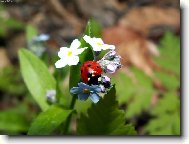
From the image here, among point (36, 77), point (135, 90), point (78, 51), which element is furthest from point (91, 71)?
point (135, 90)

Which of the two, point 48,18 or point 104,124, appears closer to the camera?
point 104,124


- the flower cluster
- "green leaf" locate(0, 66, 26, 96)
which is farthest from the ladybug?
"green leaf" locate(0, 66, 26, 96)

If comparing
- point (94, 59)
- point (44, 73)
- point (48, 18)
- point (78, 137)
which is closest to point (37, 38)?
point (44, 73)

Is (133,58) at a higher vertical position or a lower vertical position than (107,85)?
higher

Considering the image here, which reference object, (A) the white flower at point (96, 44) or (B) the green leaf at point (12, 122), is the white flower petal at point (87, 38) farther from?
(B) the green leaf at point (12, 122)

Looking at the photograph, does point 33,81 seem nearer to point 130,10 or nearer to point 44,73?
point 44,73

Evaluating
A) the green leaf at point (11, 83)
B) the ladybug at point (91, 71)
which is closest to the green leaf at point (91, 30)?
the ladybug at point (91, 71)

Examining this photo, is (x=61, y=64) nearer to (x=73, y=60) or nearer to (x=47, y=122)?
(x=73, y=60)
